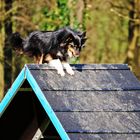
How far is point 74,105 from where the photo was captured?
235 inches

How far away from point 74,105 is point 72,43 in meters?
1.48

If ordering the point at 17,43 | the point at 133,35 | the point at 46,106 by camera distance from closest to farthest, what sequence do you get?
1. the point at 46,106
2. the point at 17,43
3. the point at 133,35

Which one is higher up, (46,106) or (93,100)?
(93,100)

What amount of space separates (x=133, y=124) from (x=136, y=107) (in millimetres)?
241

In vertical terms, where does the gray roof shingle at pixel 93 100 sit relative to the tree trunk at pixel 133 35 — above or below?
below

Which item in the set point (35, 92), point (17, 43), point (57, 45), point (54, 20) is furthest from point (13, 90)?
point (54, 20)

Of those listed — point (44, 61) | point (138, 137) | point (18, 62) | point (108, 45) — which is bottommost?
point (138, 137)

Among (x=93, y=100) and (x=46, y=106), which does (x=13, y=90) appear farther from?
(x=93, y=100)

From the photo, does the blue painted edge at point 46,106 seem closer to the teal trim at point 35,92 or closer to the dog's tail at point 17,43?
the teal trim at point 35,92

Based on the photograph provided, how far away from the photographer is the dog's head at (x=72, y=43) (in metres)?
7.27

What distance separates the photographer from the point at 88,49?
670 inches

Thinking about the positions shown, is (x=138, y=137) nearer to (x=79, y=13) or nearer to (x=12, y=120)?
(x=12, y=120)

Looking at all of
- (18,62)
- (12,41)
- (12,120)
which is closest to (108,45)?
(18,62)

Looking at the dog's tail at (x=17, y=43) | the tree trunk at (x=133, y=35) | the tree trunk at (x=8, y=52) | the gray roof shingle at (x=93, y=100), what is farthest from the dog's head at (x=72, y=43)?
the tree trunk at (x=133, y=35)
